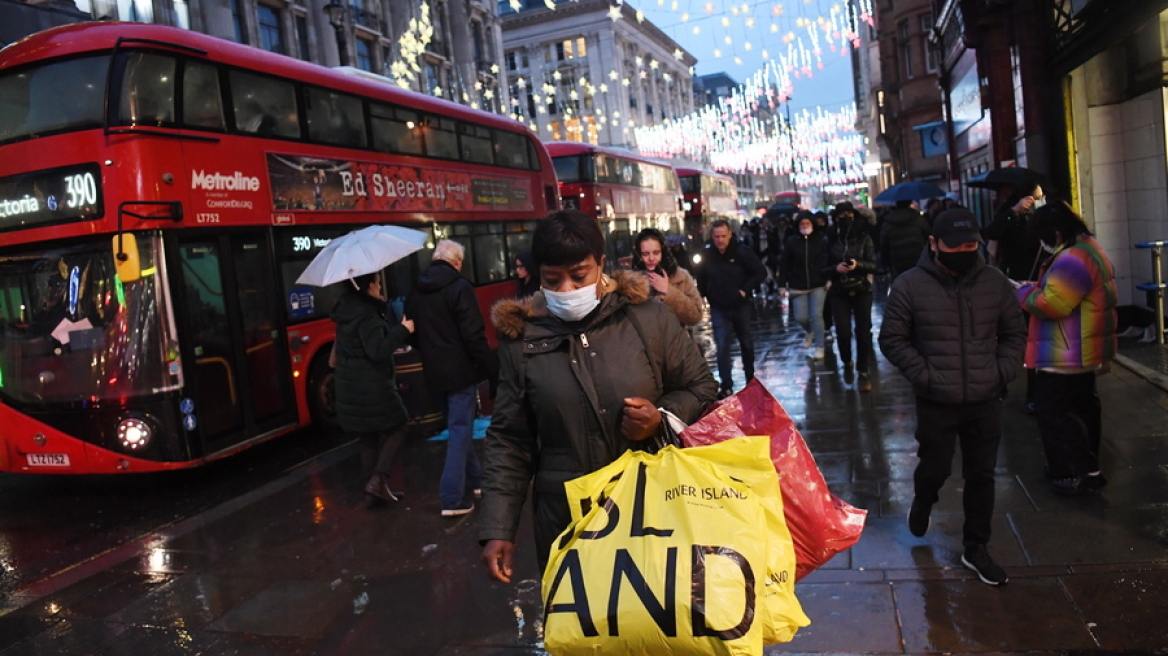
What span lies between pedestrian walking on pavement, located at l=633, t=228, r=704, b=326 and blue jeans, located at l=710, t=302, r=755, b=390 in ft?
4.77

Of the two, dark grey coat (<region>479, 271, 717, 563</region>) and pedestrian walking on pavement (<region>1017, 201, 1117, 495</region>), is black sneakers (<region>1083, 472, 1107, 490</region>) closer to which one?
pedestrian walking on pavement (<region>1017, 201, 1117, 495</region>)

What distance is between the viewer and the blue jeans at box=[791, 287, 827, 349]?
34.0ft

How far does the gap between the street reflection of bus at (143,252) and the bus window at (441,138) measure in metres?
2.81

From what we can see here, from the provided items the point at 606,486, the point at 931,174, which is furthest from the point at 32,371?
the point at 931,174

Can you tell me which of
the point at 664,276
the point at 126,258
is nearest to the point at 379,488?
the point at 664,276

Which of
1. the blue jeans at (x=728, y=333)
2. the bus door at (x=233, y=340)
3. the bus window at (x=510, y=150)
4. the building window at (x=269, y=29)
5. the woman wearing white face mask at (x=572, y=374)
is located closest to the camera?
the woman wearing white face mask at (x=572, y=374)

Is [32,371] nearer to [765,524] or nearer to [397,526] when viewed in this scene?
[397,526]

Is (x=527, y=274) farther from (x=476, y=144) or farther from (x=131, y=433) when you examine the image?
(x=476, y=144)

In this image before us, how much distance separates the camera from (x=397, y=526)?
5832mm

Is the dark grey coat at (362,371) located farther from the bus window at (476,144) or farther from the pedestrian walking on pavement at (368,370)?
the bus window at (476,144)

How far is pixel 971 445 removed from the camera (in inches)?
163

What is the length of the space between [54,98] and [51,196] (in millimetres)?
865

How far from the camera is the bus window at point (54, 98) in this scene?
23.4 feet

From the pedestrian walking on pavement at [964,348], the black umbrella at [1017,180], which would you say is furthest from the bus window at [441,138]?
the pedestrian walking on pavement at [964,348]
